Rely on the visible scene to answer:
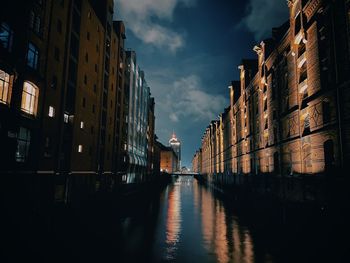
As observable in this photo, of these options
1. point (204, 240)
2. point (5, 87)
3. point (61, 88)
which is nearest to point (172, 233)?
point (204, 240)

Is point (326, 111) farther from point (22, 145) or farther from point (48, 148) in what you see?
point (48, 148)

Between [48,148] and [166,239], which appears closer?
[166,239]

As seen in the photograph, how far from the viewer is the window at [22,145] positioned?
20112 millimetres

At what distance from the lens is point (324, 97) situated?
768 inches

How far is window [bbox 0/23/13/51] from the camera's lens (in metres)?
18.5

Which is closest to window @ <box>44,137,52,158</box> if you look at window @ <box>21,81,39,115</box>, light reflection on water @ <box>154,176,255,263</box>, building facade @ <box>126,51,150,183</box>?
window @ <box>21,81,39,115</box>

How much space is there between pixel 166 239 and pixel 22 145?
13931mm

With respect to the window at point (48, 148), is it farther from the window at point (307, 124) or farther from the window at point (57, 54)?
the window at point (307, 124)

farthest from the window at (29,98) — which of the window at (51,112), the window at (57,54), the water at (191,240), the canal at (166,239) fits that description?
the water at (191,240)

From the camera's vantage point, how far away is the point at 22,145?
67.8 feet

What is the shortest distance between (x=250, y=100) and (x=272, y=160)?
13.7 metres

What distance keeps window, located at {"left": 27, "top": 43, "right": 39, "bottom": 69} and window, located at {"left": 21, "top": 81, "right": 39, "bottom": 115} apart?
1.75 m

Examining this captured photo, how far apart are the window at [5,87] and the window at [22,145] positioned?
2.73 metres

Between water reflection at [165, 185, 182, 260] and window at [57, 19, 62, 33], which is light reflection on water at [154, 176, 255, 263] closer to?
water reflection at [165, 185, 182, 260]
